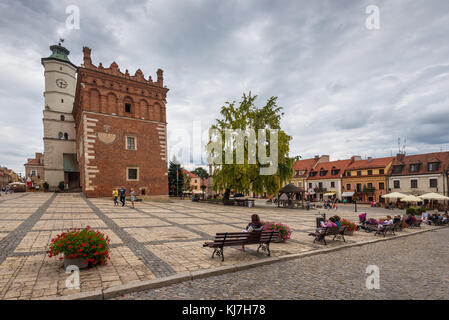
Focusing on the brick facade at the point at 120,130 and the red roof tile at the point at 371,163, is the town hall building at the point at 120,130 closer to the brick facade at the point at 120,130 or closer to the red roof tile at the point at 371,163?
the brick facade at the point at 120,130

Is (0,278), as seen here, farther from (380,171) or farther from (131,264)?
(380,171)

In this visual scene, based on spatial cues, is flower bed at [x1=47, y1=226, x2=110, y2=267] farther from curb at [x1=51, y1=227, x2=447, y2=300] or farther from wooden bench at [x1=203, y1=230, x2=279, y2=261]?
wooden bench at [x1=203, y1=230, x2=279, y2=261]

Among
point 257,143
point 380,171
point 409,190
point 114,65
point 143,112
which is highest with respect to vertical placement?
point 114,65

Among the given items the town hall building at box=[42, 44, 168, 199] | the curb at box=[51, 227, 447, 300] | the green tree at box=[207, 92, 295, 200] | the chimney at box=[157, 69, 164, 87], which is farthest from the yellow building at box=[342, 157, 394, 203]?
the curb at box=[51, 227, 447, 300]

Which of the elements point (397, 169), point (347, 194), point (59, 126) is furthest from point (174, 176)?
→ point (397, 169)

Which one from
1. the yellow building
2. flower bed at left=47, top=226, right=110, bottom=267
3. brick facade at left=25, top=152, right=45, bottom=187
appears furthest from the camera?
brick facade at left=25, top=152, right=45, bottom=187

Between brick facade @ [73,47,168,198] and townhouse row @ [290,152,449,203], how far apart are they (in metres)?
21.1

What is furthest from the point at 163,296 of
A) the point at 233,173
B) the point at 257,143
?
the point at 257,143

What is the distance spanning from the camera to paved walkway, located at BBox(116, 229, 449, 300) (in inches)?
187

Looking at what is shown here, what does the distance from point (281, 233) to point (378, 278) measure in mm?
3743

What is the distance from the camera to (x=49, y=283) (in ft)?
15.6

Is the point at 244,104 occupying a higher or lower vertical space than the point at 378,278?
higher

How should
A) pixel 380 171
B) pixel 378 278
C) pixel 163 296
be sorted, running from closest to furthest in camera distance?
pixel 163 296
pixel 378 278
pixel 380 171

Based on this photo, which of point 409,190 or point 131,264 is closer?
point 131,264
